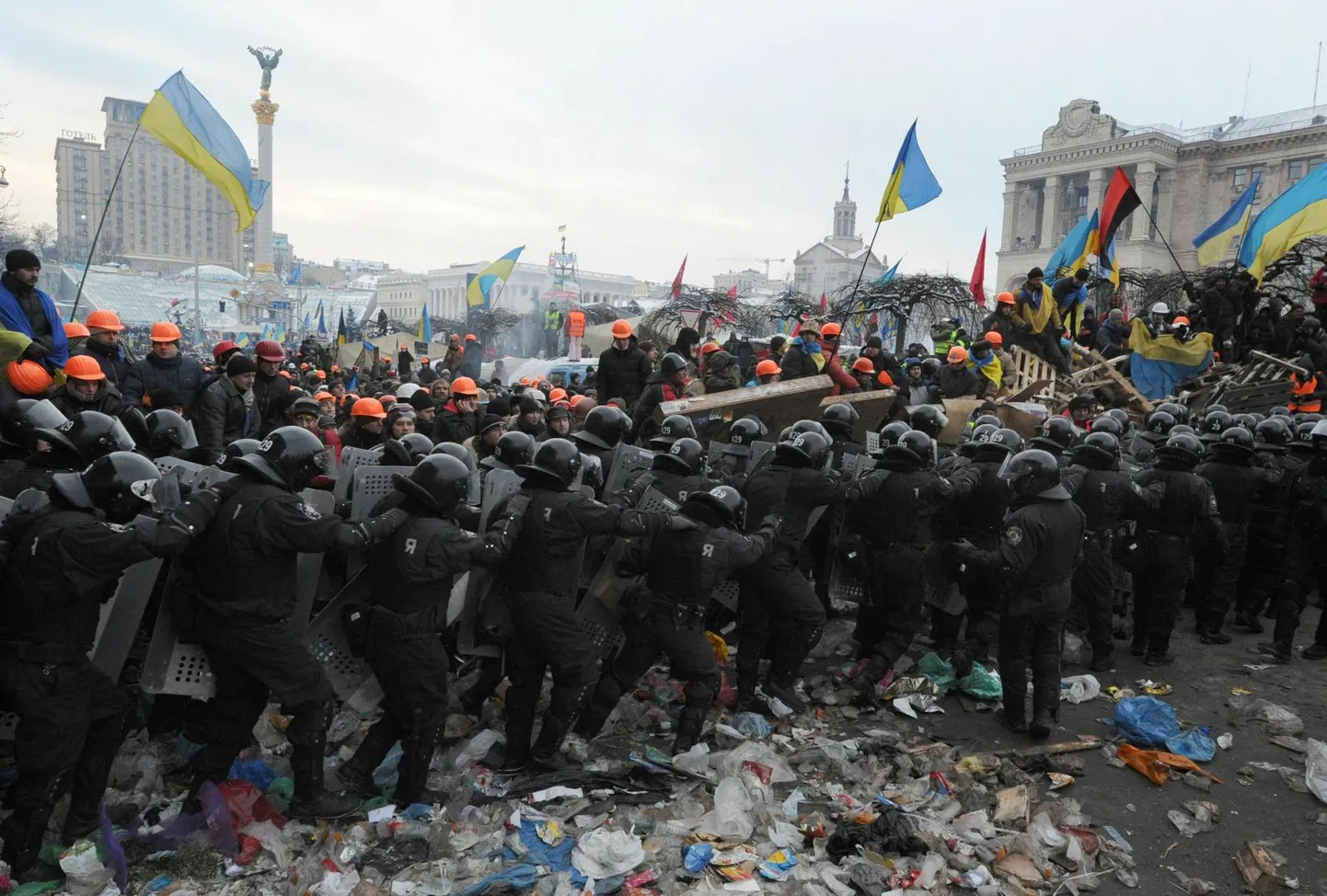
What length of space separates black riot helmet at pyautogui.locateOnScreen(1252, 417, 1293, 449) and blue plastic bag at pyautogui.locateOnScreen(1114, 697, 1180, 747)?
445cm

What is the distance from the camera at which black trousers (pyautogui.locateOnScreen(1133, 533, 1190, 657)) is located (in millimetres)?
7785

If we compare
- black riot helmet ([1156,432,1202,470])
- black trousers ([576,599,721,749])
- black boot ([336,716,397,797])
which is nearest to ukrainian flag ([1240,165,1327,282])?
black riot helmet ([1156,432,1202,470])

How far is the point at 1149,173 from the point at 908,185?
186 feet

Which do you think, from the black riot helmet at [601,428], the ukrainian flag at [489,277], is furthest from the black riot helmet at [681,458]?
the ukrainian flag at [489,277]

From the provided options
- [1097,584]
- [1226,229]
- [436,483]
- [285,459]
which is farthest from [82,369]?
[1226,229]

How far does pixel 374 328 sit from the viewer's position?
1626 inches

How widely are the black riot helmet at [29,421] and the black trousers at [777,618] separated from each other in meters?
4.48

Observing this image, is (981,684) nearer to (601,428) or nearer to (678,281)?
(601,428)

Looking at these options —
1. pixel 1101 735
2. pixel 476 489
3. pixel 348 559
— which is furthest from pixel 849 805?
pixel 348 559

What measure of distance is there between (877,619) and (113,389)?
249 inches

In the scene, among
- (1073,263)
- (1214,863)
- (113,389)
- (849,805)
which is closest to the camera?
(1214,863)

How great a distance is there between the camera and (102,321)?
25.2 feet

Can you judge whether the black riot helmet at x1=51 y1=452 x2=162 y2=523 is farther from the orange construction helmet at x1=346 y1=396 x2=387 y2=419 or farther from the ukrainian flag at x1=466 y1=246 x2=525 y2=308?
the ukrainian flag at x1=466 y1=246 x2=525 y2=308

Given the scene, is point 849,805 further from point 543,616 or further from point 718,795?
point 543,616
